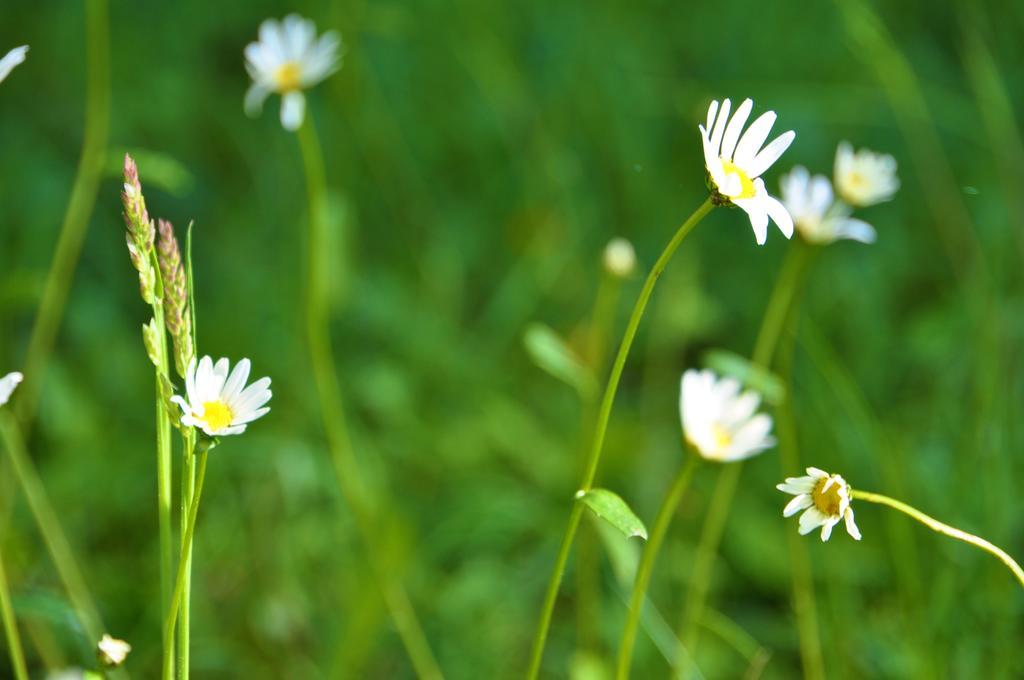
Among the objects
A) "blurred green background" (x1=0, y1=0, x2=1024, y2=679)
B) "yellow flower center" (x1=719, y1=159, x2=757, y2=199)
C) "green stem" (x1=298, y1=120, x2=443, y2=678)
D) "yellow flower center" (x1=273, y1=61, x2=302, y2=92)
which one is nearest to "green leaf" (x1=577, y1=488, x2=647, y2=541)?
"yellow flower center" (x1=719, y1=159, x2=757, y2=199)

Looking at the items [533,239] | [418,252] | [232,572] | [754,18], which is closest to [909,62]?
[754,18]

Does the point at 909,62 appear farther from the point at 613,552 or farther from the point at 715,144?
the point at 715,144

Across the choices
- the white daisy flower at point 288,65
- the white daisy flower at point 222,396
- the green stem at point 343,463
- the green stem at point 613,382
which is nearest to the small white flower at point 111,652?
the white daisy flower at point 222,396

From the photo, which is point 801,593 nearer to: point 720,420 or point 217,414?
point 720,420

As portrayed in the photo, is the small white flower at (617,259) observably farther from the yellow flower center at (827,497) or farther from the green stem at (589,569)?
the yellow flower center at (827,497)

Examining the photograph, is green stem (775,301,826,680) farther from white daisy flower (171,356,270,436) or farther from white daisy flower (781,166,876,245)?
white daisy flower (171,356,270,436)

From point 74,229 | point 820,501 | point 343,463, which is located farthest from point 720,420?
point 74,229
